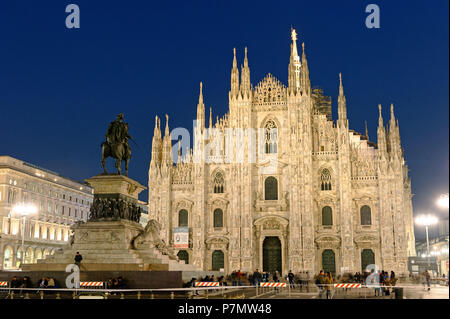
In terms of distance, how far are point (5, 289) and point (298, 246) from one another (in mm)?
29230

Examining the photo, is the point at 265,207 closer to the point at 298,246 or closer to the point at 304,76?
the point at 298,246

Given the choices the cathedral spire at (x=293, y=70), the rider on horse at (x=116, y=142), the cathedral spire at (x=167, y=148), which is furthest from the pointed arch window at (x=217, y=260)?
the rider on horse at (x=116, y=142)

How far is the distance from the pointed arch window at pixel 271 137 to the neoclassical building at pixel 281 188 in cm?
9

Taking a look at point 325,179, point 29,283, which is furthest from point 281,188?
point 29,283

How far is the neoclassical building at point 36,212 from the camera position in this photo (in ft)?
179

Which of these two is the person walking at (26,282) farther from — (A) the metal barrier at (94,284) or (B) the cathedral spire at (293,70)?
(B) the cathedral spire at (293,70)

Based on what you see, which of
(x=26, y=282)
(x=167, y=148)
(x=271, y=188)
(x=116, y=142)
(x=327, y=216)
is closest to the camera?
(x=26, y=282)

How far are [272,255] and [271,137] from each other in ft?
34.5

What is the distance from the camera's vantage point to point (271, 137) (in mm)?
47625

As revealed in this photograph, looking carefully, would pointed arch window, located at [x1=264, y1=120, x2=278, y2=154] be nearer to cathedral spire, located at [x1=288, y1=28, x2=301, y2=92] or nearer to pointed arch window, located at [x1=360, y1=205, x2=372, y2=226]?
cathedral spire, located at [x1=288, y1=28, x2=301, y2=92]

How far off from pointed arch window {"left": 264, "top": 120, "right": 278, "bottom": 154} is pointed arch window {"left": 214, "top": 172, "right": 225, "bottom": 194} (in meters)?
4.73

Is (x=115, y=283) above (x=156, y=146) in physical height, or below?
below

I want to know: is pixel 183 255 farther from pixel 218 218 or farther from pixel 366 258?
pixel 366 258
